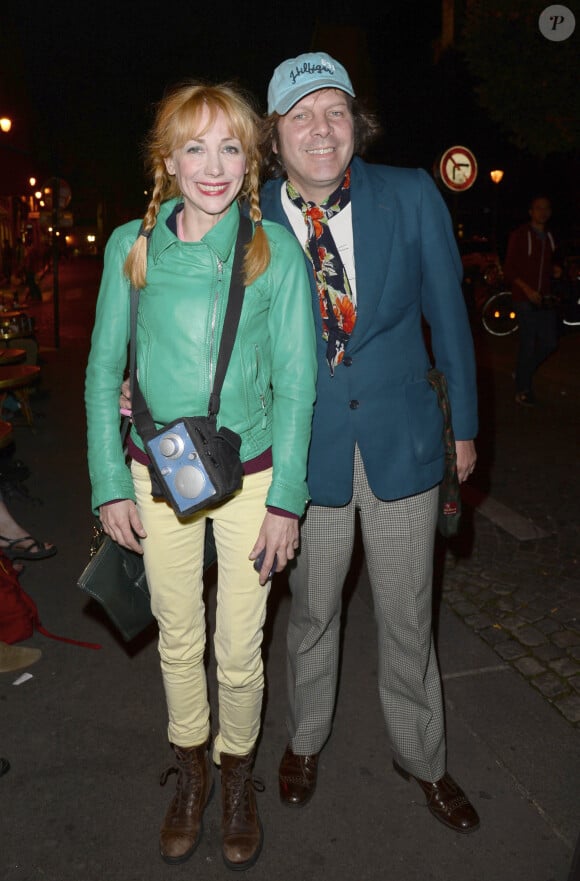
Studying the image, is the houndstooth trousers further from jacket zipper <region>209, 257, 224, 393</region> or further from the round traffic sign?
the round traffic sign

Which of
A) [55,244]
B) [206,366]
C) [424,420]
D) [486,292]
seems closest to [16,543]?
[206,366]

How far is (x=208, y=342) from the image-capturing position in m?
2.18

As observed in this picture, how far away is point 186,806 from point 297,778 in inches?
16.2

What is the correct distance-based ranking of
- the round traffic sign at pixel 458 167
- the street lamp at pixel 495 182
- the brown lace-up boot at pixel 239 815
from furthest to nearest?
the street lamp at pixel 495 182, the round traffic sign at pixel 458 167, the brown lace-up boot at pixel 239 815

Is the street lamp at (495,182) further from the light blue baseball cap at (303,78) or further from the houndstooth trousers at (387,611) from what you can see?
the houndstooth trousers at (387,611)

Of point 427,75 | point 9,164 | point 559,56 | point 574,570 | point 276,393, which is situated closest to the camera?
point 276,393

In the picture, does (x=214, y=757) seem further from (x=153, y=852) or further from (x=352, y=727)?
(x=352, y=727)

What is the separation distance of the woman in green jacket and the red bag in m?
1.54

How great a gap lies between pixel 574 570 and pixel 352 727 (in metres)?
2.03

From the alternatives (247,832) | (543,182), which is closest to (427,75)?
(543,182)

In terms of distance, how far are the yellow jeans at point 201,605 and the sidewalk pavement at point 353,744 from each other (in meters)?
0.38

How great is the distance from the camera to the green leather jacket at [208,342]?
2.18 m

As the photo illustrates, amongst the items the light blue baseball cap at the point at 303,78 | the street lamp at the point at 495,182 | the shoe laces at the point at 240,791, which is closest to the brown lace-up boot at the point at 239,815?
the shoe laces at the point at 240,791

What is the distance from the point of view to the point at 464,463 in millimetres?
2627
